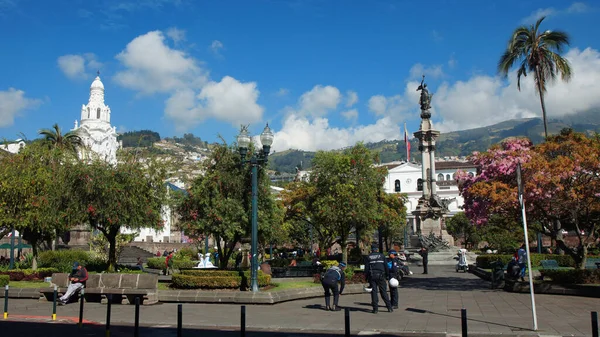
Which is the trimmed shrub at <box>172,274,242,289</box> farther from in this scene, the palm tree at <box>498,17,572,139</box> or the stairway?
the stairway

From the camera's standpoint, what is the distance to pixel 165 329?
37.6ft

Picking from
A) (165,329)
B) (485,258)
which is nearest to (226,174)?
(165,329)

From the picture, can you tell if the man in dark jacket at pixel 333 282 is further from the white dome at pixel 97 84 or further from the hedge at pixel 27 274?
the white dome at pixel 97 84

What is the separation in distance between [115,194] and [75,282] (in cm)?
593

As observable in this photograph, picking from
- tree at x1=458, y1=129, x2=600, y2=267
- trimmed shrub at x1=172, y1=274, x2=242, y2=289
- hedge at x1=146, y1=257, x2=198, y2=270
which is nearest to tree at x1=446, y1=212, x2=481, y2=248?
hedge at x1=146, y1=257, x2=198, y2=270

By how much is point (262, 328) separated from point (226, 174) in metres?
10.0

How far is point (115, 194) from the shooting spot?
21344mm

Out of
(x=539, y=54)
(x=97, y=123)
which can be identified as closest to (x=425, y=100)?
(x=539, y=54)

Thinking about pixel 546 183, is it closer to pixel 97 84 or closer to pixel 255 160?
pixel 255 160

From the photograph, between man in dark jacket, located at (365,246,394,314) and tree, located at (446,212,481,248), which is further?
tree, located at (446,212,481,248)

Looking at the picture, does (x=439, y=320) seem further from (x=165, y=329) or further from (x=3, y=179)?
(x=3, y=179)

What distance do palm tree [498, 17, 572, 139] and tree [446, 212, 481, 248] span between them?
3654 centimetres

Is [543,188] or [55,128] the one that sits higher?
[55,128]

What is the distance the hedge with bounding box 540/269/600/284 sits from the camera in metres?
16.5
